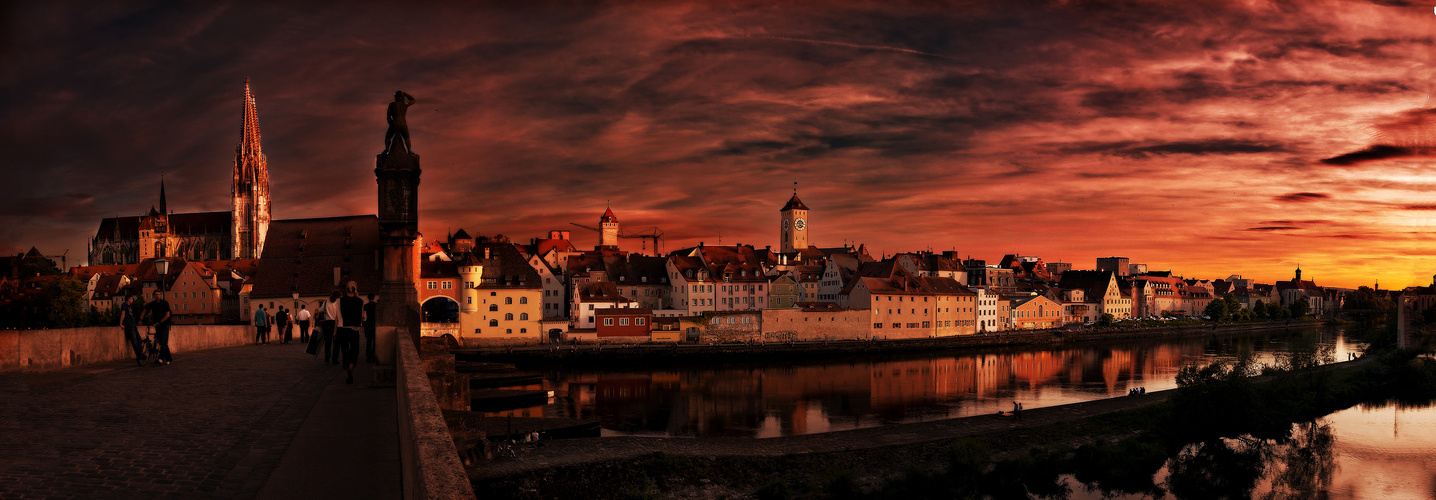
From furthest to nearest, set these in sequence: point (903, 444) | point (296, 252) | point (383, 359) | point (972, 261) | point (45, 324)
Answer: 1. point (972, 261)
2. point (296, 252)
3. point (45, 324)
4. point (903, 444)
5. point (383, 359)

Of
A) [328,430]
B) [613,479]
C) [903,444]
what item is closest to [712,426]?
[903,444]

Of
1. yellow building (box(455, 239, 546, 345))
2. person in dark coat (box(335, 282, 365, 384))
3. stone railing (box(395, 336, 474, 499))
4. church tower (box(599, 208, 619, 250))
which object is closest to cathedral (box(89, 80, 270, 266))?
church tower (box(599, 208, 619, 250))

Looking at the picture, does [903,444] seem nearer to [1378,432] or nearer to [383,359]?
[383,359]

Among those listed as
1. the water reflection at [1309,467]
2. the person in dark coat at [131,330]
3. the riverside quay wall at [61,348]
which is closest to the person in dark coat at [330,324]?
the person in dark coat at [131,330]

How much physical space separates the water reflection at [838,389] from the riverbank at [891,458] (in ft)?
25.0

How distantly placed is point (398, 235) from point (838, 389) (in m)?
38.0

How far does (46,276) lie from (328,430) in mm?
56028

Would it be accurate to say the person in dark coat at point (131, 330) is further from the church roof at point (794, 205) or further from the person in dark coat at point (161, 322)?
the church roof at point (794, 205)

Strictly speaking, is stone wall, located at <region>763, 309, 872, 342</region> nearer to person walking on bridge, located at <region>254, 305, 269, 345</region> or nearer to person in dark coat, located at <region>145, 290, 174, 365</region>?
person walking on bridge, located at <region>254, 305, 269, 345</region>

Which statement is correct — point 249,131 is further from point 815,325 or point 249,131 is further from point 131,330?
point 131,330

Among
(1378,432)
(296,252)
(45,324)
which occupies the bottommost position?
(1378,432)

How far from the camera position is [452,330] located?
6269 centimetres

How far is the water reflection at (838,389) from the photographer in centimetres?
3716

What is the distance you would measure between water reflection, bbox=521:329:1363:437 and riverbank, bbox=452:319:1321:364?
3.93 metres
